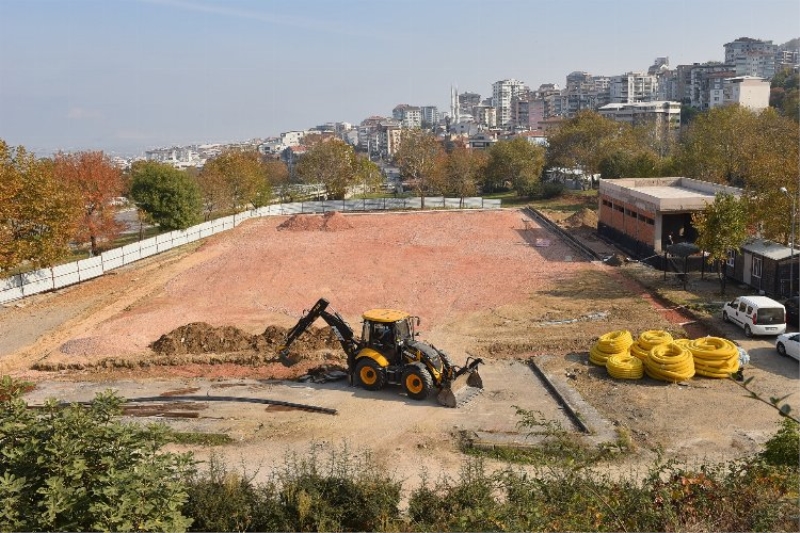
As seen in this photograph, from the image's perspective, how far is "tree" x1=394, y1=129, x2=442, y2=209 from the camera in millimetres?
61531

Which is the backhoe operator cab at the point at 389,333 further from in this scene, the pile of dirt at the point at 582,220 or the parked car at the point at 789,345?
the pile of dirt at the point at 582,220

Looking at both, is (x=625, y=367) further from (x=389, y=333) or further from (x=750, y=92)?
(x=750, y=92)

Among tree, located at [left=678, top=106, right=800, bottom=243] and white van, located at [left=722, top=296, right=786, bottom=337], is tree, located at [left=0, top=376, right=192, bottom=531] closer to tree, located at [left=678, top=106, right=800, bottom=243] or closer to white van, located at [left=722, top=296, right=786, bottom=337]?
white van, located at [left=722, top=296, right=786, bottom=337]

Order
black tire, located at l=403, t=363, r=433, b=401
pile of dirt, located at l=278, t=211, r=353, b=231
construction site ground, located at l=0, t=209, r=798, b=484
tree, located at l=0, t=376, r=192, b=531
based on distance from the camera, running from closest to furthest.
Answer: tree, located at l=0, t=376, r=192, b=531 → construction site ground, located at l=0, t=209, r=798, b=484 → black tire, located at l=403, t=363, r=433, b=401 → pile of dirt, located at l=278, t=211, r=353, b=231

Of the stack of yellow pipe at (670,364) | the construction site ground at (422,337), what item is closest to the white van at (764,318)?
the construction site ground at (422,337)

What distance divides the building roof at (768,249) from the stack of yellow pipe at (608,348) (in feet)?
30.9

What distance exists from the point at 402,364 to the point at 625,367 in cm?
575

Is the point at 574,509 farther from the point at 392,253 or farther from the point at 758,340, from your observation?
the point at 392,253

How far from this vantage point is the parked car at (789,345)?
18.1 metres

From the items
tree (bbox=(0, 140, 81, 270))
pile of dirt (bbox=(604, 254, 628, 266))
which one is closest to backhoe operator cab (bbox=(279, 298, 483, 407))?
pile of dirt (bbox=(604, 254, 628, 266))

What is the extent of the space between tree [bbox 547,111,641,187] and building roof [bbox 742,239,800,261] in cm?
3555

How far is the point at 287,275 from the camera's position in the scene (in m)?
32.2

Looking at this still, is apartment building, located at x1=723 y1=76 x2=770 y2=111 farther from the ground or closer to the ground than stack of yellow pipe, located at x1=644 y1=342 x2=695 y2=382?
farther from the ground

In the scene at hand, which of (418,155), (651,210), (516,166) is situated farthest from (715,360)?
(516,166)
